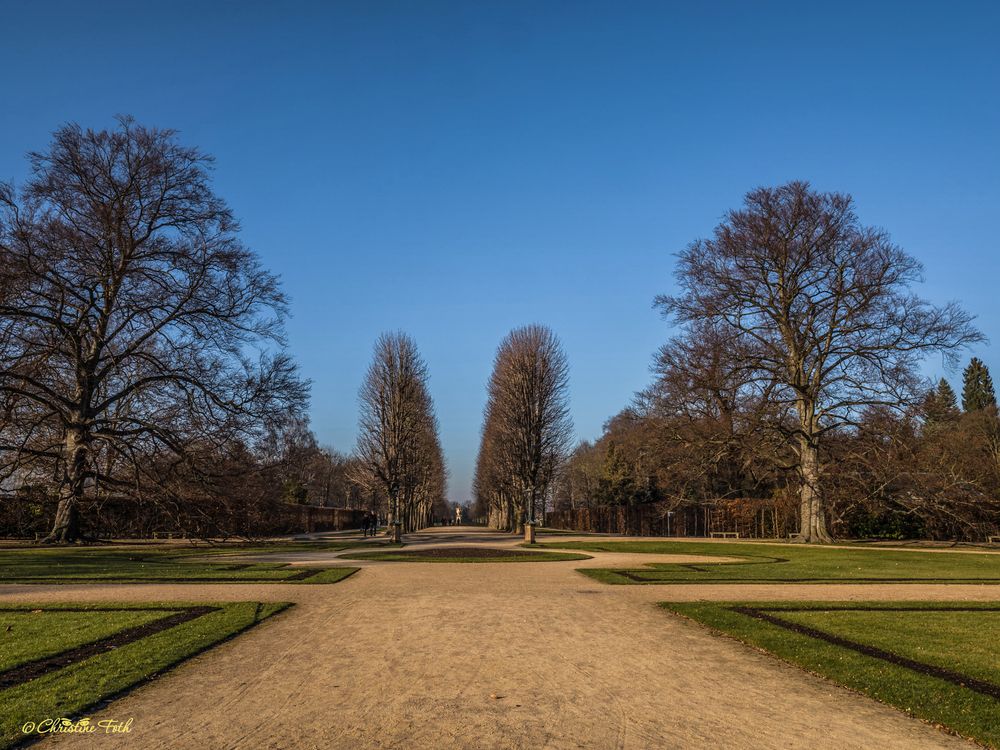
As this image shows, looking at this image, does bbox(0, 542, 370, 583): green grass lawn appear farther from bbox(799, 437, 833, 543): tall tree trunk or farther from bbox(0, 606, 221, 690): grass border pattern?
bbox(799, 437, 833, 543): tall tree trunk

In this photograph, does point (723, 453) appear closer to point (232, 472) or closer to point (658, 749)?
point (232, 472)

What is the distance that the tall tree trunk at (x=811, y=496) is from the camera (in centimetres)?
3058

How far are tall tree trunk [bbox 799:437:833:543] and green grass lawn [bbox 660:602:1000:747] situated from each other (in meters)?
19.9

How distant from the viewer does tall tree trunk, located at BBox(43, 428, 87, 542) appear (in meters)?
23.5

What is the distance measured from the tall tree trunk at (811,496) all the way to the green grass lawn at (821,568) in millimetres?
3551

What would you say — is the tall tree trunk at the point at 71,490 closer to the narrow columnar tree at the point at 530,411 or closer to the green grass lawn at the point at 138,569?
the green grass lawn at the point at 138,569

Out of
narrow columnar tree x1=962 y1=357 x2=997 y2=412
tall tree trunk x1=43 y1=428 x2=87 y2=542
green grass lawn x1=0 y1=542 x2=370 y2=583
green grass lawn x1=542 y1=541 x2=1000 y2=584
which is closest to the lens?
green grass lawn x1=0 y1=542 x2=370 y2=583

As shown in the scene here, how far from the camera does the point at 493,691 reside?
5992 millimetres

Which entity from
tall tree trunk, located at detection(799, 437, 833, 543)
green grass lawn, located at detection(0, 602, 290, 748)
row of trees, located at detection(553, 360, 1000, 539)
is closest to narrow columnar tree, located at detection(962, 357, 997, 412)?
row of trees, located at detection(553, 360, 1000, 539)

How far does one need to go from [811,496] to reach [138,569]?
2770cm
